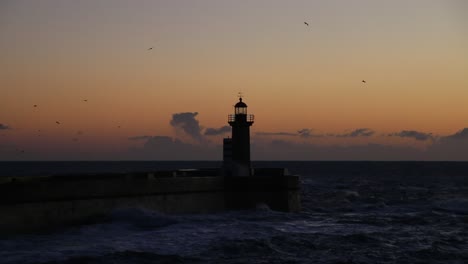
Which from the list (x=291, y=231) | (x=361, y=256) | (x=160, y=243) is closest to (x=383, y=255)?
(x=361, y=256)

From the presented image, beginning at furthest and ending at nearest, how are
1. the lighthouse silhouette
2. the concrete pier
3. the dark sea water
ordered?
the lighthouse silhouette → the concrete pier → the dark sea water

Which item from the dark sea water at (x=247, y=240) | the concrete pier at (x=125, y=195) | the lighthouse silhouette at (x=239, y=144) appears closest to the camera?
the dark sea water at (x=247, y=240)

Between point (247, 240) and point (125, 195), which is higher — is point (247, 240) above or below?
below

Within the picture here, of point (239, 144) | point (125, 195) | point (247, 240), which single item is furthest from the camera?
point (239, 144)

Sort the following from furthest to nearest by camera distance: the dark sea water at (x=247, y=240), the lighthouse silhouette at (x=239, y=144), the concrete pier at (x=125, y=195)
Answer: the lighthouse silhouette at (x=239, y=144), the concrete pier at (x=125, y=195), the dark sea water at (x=247, y=240)

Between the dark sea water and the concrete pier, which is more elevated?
the concrete pier

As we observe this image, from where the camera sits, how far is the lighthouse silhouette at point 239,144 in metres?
33.3

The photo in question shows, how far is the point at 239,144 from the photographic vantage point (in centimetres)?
3384

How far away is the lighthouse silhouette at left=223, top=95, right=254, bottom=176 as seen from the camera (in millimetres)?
33344

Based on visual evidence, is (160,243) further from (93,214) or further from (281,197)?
(281,197)

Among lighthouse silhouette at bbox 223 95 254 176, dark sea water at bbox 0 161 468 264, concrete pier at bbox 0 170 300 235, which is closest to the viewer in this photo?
dark sea water at bbox 0 161 468 264

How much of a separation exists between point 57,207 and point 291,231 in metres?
9.50

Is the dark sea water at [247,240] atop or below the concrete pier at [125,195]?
below

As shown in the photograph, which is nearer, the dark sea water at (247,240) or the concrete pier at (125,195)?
the dark sea water at (247,240)
